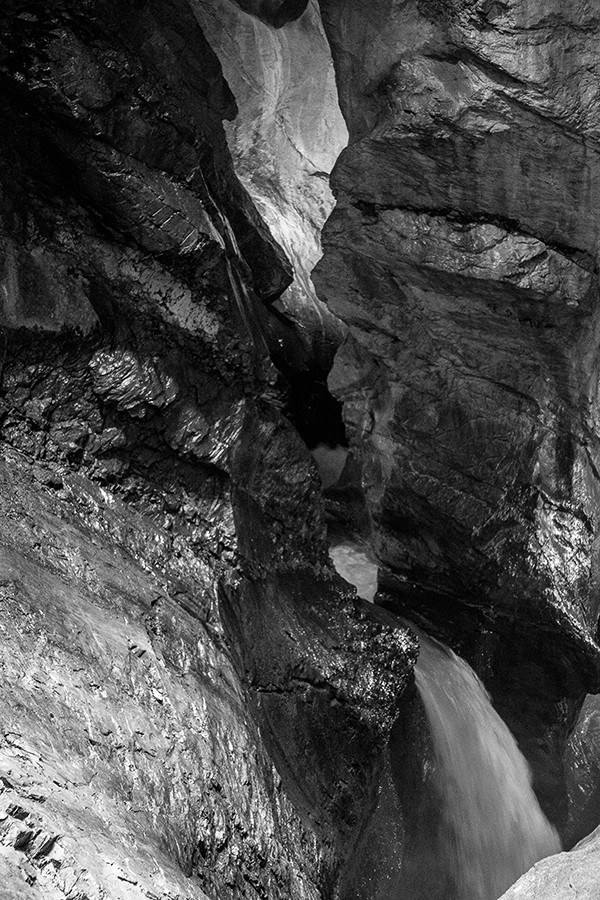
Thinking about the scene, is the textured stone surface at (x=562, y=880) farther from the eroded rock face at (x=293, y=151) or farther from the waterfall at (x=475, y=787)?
the eroded rock face at (x=293, y=151)

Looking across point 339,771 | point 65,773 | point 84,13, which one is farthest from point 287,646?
point 84,13

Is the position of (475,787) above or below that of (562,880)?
below

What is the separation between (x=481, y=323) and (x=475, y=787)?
2989mm

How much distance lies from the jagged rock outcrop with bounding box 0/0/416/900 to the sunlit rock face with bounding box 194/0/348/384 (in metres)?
2.87

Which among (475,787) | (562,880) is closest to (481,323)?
(475,787)

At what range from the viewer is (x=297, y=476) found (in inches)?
198

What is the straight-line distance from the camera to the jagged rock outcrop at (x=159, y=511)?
304 cm

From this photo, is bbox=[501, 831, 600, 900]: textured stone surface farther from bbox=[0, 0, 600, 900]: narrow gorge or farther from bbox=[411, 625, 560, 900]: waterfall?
bbox=[411, 625, 560, 900]: waterfall

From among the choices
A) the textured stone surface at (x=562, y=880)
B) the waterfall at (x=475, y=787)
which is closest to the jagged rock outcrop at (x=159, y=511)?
the waterfall at (x=475, y=787)

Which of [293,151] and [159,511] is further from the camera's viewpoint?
[293,151]

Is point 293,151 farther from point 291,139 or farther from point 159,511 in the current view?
point 159,511

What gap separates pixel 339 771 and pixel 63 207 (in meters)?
3.16

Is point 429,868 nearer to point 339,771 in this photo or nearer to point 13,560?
point 339,771

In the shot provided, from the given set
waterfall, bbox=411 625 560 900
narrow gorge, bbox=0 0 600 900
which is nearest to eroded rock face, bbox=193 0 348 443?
narrow gorge, bbox=0 0 600 900
